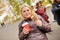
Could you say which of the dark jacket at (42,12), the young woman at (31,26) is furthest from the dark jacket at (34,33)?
the dark jacket at (42,12)

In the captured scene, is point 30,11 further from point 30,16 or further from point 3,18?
point 3,18

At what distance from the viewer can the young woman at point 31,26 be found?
4.56 feet

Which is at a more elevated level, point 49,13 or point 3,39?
point 49,13

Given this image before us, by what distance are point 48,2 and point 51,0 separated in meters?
0.04

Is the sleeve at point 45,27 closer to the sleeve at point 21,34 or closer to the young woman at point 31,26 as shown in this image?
the young woman at point 31,26

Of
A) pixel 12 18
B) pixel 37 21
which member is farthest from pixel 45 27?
pixel 12 18

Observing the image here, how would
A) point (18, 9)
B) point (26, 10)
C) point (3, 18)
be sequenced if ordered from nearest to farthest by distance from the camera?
point (26, 10) < point (18, 9) < point (3, 18)

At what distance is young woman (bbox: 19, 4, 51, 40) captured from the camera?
139cm

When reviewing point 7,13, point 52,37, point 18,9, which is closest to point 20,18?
point 18,9

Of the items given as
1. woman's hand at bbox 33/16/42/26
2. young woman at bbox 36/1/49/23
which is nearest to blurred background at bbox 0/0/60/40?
young woman at bbox 36/1/49/23

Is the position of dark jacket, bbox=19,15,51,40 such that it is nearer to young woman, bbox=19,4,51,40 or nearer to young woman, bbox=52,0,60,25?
young woman, bbox=19,4,51,40

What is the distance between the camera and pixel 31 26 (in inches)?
55.2

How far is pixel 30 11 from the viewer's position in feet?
4.59

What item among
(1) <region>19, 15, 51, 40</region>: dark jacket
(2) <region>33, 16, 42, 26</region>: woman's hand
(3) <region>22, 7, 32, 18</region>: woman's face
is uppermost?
(3) <region>22, 7, 32, 18</region>: woman's face
